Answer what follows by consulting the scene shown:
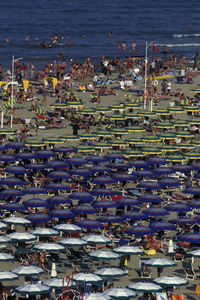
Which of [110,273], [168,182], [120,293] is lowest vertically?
[120,293]

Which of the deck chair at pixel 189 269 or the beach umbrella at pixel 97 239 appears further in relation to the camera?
the beach umbrella at pixel 97 239

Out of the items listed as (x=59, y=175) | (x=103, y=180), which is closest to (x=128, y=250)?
(x=103, y=180)

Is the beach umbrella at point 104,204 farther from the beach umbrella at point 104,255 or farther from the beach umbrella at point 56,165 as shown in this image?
the beach umbrella at point 104,255

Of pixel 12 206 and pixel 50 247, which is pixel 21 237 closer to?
pixel 50 247

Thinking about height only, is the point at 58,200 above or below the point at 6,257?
above

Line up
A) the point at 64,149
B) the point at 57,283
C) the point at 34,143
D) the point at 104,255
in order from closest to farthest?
the point at 57,283
the point at 104,255
the point at 64,149
the point at 34,143

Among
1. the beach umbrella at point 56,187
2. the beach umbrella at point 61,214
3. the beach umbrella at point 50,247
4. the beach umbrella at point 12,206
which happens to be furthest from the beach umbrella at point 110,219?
the beach umbrella at point 56,187

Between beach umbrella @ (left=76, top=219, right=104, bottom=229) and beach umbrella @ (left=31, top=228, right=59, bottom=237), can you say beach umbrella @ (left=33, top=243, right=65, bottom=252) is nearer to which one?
beach umbrella @ (left=31, top=228, right=59, bottom=237)

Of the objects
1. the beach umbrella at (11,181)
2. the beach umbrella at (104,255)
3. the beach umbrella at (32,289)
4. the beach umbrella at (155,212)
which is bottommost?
the beach umbrella at (32,289)
